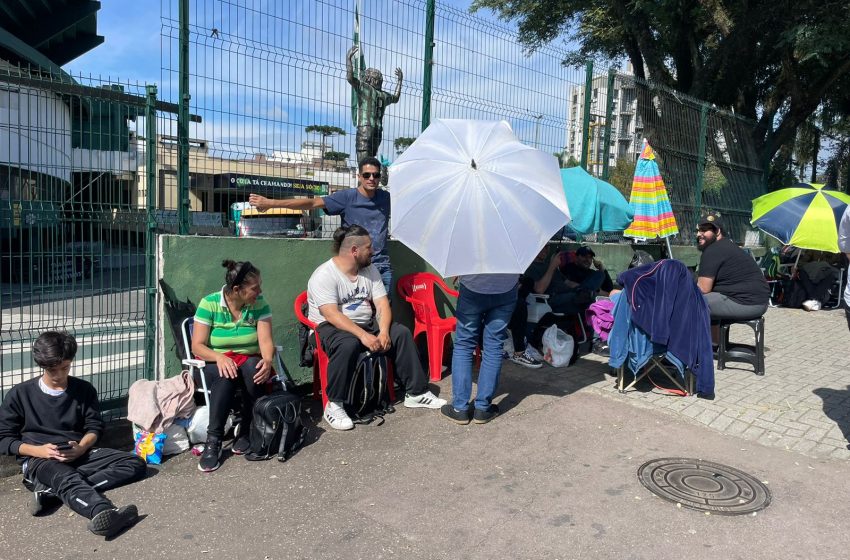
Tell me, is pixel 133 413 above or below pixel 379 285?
below

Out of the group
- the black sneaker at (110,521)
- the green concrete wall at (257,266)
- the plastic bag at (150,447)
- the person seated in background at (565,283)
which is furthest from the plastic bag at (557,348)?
the black sneaker at (110,521)

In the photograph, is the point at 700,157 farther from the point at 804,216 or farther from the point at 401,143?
the point at 401,143

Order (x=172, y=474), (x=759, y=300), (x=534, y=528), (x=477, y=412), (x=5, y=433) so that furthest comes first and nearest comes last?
(x=759, y=300), (x=477, y=412), (x=172, y=474), (x=5, y=433), (x=534, y=528)

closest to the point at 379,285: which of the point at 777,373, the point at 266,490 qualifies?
the point at 266,490

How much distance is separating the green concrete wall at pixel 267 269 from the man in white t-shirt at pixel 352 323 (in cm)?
51

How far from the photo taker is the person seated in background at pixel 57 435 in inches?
132

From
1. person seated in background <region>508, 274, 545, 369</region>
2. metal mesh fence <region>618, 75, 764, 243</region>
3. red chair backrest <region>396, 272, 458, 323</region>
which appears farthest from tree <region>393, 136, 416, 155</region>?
metal mesh fence <region>618, 75, 764, 243</region>

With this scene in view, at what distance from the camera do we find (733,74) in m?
14.4

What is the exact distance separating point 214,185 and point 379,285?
151 cm

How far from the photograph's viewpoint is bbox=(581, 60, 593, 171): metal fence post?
324 inches

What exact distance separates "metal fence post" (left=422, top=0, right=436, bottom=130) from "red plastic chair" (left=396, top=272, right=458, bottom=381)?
5.37 ft

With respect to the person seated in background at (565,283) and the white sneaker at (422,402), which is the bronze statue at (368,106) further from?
the white sneaker at (422,402)

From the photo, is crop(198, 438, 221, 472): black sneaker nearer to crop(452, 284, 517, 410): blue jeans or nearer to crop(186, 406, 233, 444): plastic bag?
crop(186, 406, 233, 444): plastic bag

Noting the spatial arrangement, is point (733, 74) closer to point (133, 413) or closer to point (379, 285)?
point (379, 285)
